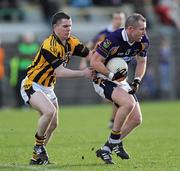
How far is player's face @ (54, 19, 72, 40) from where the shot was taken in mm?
10023

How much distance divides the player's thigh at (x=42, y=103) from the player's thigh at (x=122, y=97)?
816mm

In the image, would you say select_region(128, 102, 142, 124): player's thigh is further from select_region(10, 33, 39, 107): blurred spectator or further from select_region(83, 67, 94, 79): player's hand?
select_region(10, 33, 39, 107): blurred spectator

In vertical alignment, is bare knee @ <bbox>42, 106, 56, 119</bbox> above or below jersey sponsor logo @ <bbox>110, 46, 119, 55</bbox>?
below

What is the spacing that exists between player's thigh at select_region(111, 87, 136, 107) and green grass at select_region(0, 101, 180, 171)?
2.55 ft

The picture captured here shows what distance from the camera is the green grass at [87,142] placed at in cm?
992

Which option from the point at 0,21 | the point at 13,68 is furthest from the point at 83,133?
the point at 0,21

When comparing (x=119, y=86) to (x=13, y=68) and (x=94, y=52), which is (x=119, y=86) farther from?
(x=13, y=68)

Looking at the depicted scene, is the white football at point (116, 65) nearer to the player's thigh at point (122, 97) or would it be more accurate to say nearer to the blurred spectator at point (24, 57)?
the player's thigh at point (122, 97)

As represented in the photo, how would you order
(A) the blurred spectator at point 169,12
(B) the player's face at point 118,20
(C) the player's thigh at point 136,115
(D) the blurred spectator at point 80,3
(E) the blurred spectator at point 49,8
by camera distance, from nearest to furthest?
(C) the player's thigh at point 136,115 < (B) the player's face at point 118,20 < (E) the blurred spectator at point 49,8 < (D) the blurred spectator at point 80,3 < (A) the blurred spectator at point 169,12

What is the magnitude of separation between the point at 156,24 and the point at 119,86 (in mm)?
18836

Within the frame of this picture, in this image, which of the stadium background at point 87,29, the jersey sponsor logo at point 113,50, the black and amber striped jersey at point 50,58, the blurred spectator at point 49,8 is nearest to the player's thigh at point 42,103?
the black and amber striped jersey at point 50,58

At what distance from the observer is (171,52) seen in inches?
1074

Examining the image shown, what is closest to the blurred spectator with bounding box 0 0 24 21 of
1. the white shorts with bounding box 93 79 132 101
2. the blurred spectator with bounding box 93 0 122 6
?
the blurred spectator with bounding box 93 0 122 6

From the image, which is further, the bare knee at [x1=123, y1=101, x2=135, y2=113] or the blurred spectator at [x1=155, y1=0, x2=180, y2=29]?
the blurred spectator at [x1=155, y1=0, x2=180, y2=29]
